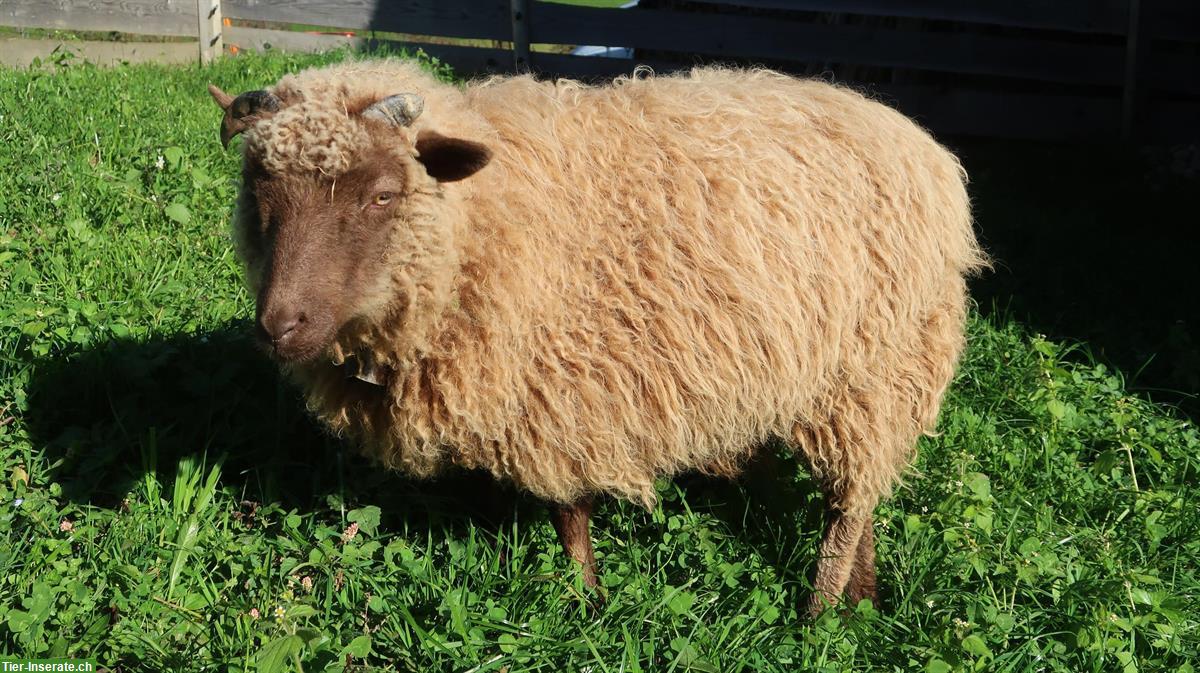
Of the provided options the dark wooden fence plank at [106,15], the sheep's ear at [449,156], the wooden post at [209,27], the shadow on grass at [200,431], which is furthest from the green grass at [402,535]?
the dark wooden fence plank at [106,15]

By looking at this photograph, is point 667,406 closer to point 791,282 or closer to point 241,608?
point 791,282

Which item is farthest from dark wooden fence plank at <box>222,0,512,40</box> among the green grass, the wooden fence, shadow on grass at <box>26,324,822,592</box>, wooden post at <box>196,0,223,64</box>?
shadow on grass at <box>26,324,822,592</box>

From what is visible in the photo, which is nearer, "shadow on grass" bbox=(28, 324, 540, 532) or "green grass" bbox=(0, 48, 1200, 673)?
"green grass" bbox=(0, 48, 1200, 673)

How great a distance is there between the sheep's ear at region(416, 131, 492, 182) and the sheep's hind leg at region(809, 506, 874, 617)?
1876 millimetres

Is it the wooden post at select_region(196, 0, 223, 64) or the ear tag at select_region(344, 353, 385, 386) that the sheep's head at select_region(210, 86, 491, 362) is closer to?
the ear tag at select_region(344, 353, 385, 386)

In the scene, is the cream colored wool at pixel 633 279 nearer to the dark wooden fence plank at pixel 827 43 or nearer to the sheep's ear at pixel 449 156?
the sheep's ear at pixel 449 156

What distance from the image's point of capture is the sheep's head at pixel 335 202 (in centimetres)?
244

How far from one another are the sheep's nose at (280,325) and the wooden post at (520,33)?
683cm

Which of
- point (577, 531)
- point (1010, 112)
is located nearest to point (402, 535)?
point (577, 531)

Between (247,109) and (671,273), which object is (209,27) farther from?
(671,273)

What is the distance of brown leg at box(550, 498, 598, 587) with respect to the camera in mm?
3275

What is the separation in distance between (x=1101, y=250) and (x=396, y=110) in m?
5.57

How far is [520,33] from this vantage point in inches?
351

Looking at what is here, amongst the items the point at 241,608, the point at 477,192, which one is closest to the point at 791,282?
the point at 477,192
